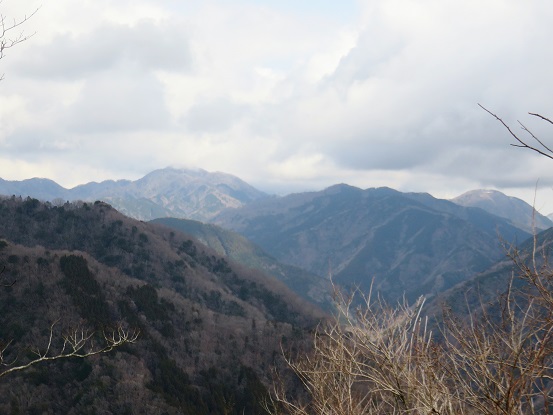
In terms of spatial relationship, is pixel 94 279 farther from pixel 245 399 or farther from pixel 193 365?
pixel 245 399

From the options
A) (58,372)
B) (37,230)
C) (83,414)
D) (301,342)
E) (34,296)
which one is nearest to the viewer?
(83,414)

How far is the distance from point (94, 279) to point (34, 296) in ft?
66.1

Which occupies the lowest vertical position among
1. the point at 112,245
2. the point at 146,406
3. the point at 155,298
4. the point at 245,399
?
the point at 245,399

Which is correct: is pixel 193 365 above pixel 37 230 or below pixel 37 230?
below

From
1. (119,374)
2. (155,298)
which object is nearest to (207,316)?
(155,298)

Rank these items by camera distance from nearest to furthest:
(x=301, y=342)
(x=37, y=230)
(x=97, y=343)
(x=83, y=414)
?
1. (x=83, y=414)
2. (x=97, y=343)
3. (x=301, y=342)
4. (x=37, y=230)

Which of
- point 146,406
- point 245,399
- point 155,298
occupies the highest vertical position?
point 155,298

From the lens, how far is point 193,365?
115562mm

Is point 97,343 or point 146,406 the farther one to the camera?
point 97,343

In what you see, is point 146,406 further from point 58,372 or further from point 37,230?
point 37,230

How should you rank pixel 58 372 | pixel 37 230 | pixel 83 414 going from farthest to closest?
pixel 37 230
pixel 58 372
pixel 83 414

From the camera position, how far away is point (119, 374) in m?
92.4

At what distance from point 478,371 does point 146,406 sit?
8409cm

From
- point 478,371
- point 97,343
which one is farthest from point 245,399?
point 478,371
